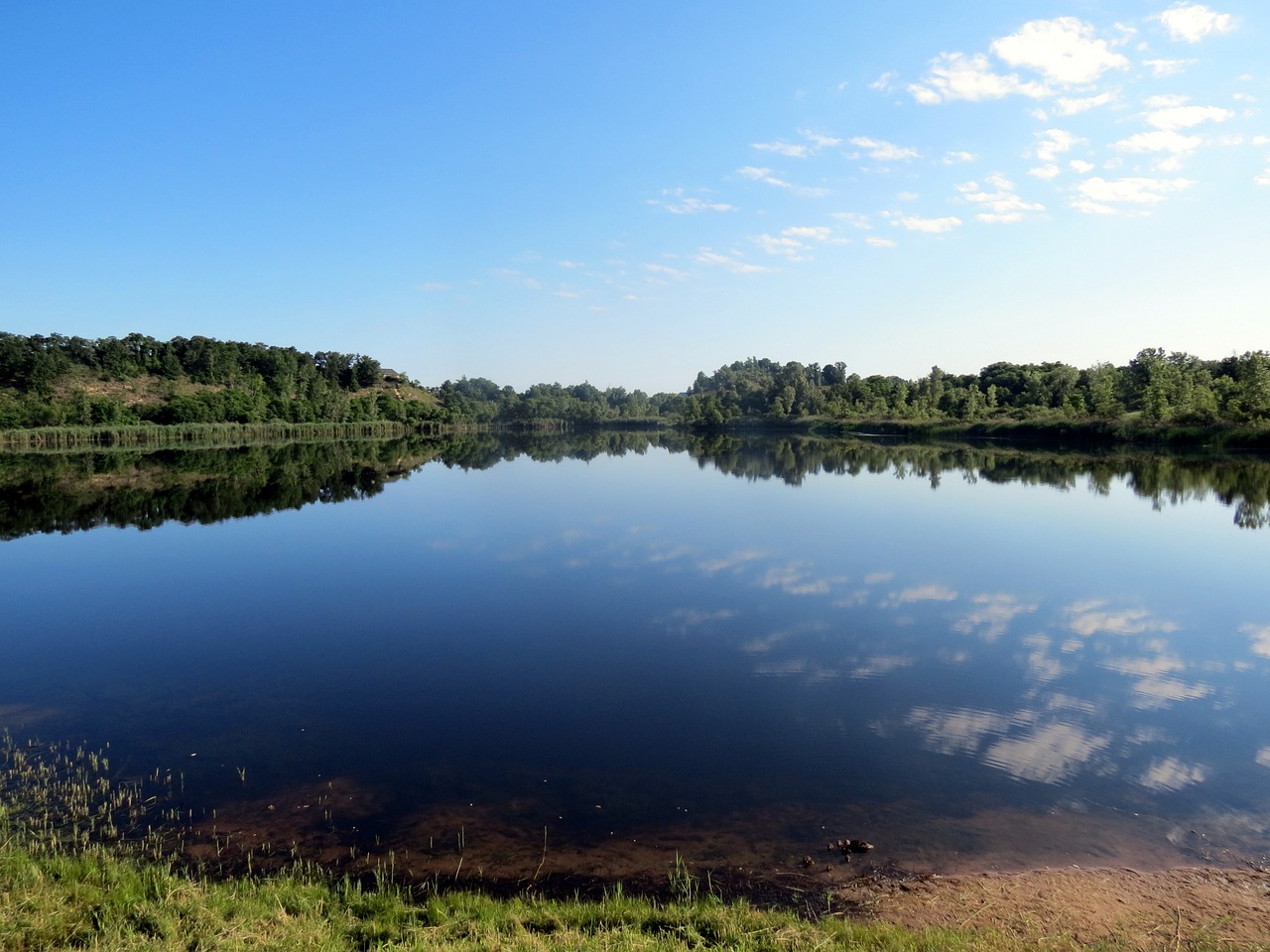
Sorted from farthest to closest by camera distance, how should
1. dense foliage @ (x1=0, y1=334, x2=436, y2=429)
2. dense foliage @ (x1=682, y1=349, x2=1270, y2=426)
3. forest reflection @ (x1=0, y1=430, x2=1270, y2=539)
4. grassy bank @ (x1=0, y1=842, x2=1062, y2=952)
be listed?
dense foliage @ (x1=0, y1=334, x2=436, y2=429)
dense foliage @ (x1=682, y1=349, x2=1270, y2=426)
forest reflection @ (x1=0, y1=430, x2=1270, y2=539)
grassy bank @ (x1=0, y1=842, x2=1062, y2=952)

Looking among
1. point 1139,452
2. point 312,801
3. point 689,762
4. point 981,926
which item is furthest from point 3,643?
point 1139,452

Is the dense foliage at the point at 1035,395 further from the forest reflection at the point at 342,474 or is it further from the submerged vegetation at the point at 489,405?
the forest reflection at the point at 342,474

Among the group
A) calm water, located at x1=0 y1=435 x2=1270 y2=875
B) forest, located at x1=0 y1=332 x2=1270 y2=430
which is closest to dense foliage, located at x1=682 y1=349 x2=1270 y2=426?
forest, located at x1=0 y1=332 x2=1270 y2=430

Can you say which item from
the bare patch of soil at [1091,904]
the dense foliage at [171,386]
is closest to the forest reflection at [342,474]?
the bare patch of soil at [1091,904]

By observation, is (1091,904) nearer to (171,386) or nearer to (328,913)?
(328,913)

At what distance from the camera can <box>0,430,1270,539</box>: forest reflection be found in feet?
87.1

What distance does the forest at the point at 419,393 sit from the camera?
63.9 meters

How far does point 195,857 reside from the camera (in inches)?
228

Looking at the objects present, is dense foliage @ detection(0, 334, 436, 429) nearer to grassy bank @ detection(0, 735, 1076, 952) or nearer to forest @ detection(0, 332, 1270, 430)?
forest @ detection(0, 332, 1270, 430)

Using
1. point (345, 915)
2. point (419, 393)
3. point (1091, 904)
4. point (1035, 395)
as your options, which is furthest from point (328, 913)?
point (419, 393)

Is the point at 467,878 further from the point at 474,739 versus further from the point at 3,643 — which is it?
the point at 3,643

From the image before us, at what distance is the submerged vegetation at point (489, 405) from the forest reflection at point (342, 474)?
1189cm

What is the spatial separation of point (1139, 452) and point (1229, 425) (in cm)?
795

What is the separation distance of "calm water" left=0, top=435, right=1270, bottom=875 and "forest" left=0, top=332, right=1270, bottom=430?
48.9 meters
